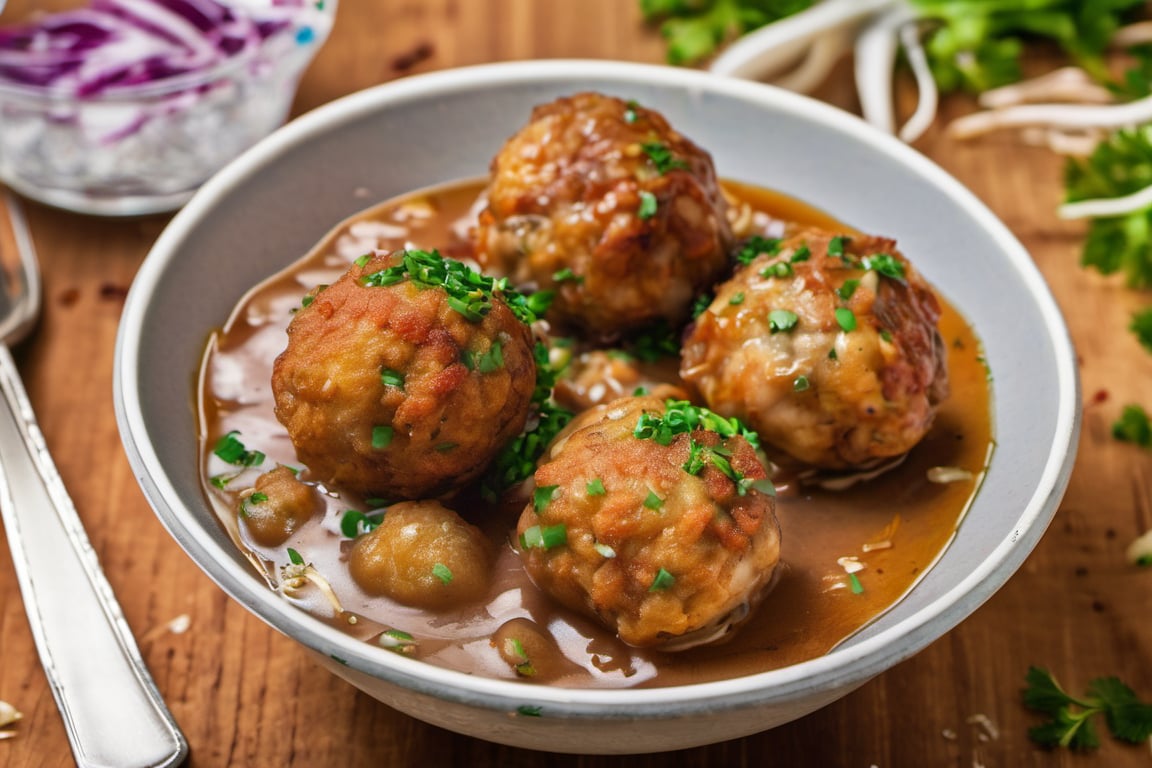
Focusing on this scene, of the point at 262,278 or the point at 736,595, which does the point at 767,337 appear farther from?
the point at 262,278

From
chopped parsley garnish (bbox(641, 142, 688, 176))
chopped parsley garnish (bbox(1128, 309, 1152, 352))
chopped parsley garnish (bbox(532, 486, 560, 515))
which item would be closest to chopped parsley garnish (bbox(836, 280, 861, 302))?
chopped parsley garnish (bbox(641, 142, 688, 176))

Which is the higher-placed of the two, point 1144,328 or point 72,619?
point 1144,328

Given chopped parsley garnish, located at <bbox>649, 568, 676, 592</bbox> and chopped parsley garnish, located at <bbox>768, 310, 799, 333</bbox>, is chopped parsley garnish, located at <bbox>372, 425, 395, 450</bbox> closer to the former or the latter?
chopped parsley garnish, located at <bbox>649, 568, 676, 592</bbox>

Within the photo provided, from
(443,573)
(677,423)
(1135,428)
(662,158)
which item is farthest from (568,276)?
(1135,428)

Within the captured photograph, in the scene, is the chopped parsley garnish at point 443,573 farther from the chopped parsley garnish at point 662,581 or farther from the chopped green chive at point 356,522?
the chopped parsley garnish at point 662,581

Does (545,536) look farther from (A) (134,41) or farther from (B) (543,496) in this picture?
(A) (134,41)

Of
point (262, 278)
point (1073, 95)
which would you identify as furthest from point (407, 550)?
point (1073, 95)
